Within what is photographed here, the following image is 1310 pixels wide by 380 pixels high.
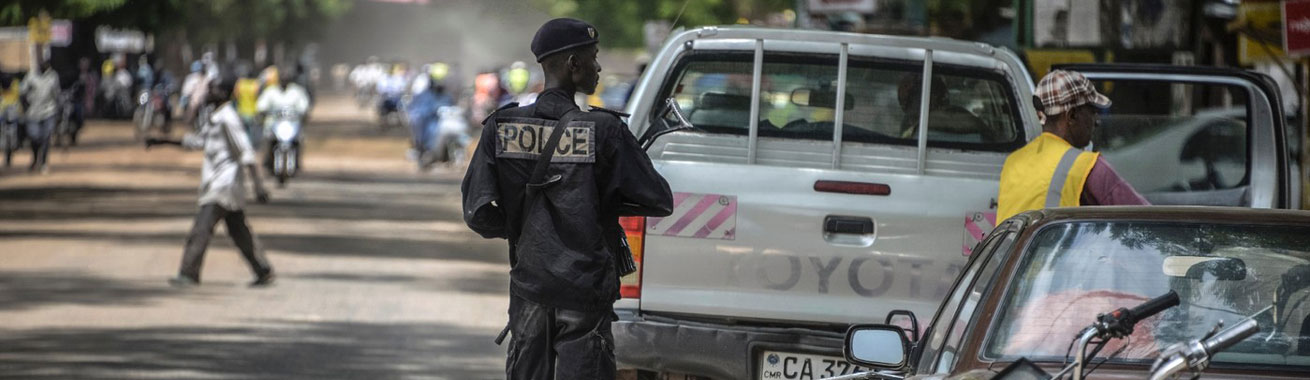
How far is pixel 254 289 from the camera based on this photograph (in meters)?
13.3

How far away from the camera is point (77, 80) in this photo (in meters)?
36.4

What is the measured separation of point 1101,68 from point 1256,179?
2.71 ft

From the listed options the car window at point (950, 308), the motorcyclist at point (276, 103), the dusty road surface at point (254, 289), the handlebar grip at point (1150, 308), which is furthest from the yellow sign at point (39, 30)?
the handlebar grip at point (1150, 308)

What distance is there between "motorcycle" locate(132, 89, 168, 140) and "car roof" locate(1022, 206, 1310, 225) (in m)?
35.8

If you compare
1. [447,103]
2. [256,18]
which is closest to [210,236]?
[447,103]

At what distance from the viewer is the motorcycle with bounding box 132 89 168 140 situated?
38969 mm

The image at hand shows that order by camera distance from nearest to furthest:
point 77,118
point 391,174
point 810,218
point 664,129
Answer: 1. point 664,129
2. point 810,218
3. point 391,174
4. point 77,118

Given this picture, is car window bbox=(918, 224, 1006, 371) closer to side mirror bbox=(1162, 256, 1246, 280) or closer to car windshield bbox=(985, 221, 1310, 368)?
car windshield bbox=(985, 221, 1310, 368)

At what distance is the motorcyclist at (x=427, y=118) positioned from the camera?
2961 centimetres

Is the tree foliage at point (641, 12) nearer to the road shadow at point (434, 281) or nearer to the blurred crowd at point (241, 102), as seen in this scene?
the blurred crowd at point (241, 102)

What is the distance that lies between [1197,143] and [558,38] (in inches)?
281

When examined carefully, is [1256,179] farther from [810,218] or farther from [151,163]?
[151,163]

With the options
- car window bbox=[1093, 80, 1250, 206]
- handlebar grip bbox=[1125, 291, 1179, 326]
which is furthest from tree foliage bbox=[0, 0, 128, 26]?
handlebar grip bbox=[1125, 291, 1179, 326]

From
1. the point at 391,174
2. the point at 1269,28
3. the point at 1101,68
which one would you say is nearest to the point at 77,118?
the point at 391,174
